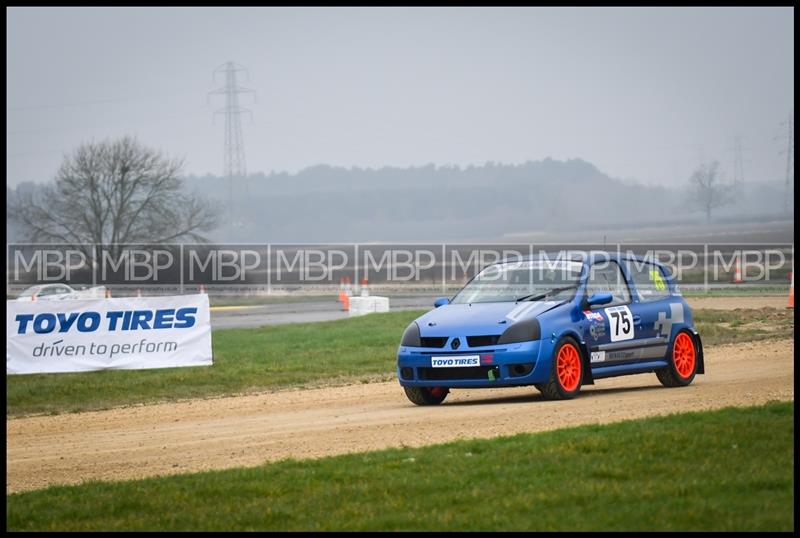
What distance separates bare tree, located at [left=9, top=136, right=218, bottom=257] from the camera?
68.4m

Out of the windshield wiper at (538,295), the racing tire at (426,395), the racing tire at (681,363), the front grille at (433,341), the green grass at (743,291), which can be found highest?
the windshield wiper at (538,295)

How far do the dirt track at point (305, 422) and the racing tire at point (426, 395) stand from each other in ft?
0.34

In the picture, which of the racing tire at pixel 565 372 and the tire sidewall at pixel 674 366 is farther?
the tire sidewall at pixel 674 366

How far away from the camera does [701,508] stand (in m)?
7.32

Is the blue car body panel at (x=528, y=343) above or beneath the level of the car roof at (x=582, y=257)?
beneath

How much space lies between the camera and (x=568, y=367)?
1449 cm

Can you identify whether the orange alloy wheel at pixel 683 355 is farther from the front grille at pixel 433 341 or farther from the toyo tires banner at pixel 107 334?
the toyo tires banner at pixel 107 334

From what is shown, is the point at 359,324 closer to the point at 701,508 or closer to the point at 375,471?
the point at 375,471

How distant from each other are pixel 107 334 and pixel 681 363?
9.96 m

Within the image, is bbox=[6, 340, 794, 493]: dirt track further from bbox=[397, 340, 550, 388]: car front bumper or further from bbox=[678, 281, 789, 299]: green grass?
bbox=[678, 281, 789, 299]: green grass

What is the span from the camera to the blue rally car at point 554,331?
14.1 metres

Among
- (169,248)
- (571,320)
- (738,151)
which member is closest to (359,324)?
(571,320)

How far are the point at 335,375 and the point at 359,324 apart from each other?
11.5 metres

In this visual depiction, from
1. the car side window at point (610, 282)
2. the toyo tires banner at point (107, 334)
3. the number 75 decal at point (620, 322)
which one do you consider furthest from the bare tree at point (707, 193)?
the number 75 decal at point (620, 322)
